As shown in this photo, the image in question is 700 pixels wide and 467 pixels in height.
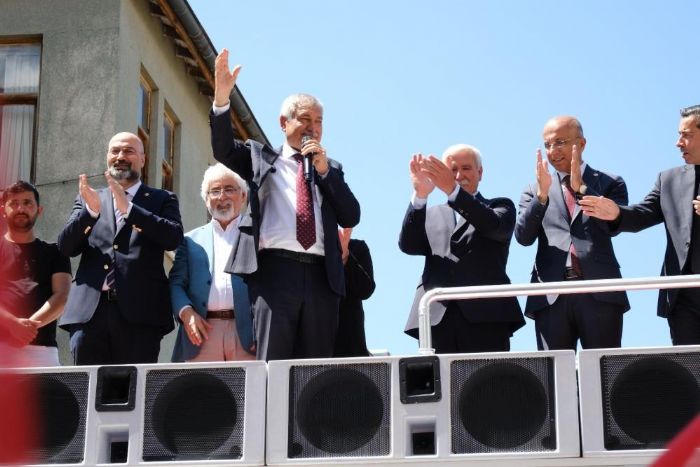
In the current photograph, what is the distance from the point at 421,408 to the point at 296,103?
6.34 feet

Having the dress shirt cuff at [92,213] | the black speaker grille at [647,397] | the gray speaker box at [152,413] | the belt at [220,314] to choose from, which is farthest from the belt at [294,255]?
the black speaker grille at [647,397]

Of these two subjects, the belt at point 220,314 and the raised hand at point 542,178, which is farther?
the belt at point 220,314

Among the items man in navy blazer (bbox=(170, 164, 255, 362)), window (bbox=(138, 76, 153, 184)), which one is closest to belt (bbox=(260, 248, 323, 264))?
man in navy blazer (bbox=(170, 164, 255, 362))

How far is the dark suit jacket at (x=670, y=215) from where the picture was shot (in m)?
6.15

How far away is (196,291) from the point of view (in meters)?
6.64

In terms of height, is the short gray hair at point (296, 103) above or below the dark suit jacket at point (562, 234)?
above

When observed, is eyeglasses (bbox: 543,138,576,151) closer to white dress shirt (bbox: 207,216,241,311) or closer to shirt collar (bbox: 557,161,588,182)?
shirt collar (bbox: 557,161,588,182)

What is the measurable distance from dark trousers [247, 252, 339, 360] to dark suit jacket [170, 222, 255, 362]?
Answer: 1.50 feet

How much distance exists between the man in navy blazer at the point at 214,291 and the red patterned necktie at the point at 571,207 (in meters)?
1.62

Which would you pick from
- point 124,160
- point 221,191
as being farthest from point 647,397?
point 124,160

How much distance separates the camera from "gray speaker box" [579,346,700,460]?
4.94 m

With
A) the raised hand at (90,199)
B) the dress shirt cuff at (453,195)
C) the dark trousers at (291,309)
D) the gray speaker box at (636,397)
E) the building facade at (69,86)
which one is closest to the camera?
the gray speaker box at (636,397)

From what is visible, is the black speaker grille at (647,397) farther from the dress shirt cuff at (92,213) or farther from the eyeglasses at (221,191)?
the dress shirt cuff at (92,213)

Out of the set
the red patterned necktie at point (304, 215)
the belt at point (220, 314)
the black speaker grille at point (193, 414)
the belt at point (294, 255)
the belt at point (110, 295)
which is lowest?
the black speaker grille at point (193, 414)
